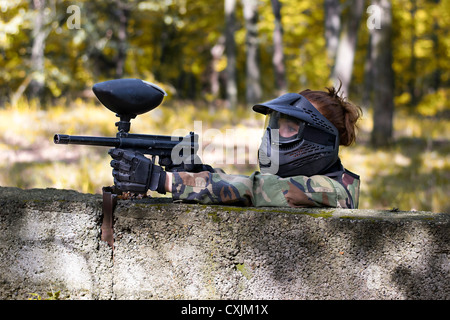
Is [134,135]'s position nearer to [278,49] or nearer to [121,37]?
[121,37]

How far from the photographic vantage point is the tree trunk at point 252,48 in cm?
1786

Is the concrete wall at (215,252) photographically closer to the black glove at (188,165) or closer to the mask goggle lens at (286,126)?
the black glove at (188,165)

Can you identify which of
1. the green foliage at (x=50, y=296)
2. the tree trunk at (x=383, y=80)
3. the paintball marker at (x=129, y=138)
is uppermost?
the tree trunk at (x=383, y=80)

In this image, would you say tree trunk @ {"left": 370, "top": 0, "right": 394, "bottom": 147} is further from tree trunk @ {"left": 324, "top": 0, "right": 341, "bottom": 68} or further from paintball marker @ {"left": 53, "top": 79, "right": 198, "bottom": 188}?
tree trunk @ {"left": 324, "top": 0, "right": 341, "bottom": 68}

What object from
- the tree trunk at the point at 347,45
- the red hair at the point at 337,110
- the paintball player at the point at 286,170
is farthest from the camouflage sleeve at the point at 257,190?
the tree trunk at the point at 347,45

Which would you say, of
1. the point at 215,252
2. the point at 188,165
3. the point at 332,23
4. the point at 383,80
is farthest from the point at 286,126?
the point at 332,23

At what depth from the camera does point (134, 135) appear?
2.67 m

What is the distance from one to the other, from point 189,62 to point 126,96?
93.2 ft

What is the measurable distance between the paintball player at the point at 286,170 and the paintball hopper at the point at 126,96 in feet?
0.90

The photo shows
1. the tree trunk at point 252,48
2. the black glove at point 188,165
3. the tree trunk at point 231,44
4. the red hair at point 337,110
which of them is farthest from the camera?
the tree trunk at point 231,44

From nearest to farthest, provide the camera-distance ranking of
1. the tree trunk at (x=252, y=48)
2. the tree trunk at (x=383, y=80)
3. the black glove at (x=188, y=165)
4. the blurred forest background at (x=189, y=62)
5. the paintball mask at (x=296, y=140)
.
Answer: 1. the black glove at (x=188, y=165)
2. the paintball mask at (x=296, y=140)
3. the blurred forest background at (x=189, y=62)
4. the tree trunk at (x=383, y=80)
5. the tree trunk at (x=252, y=48)

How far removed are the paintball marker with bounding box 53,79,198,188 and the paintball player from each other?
103mm

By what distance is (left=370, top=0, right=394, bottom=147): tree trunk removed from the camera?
10.9 m

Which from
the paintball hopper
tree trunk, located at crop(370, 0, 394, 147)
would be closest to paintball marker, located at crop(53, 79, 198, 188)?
the paintball hopper
